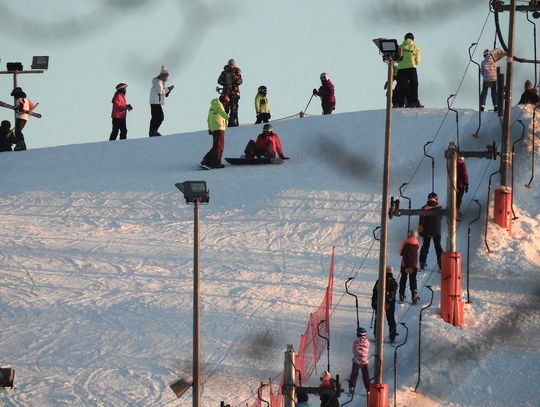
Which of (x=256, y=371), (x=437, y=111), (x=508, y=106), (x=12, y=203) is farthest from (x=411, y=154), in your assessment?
(x=256, y=371)

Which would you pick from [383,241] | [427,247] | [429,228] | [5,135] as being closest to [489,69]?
[427,247]

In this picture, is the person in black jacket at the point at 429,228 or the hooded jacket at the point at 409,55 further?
the hooded jacket at the point at 409,55

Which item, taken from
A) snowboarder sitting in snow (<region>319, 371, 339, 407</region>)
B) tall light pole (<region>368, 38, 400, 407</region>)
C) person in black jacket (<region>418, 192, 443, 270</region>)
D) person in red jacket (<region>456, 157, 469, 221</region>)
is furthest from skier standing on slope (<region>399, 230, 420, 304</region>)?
snowboarder sitting in snow (<region>319, 371, 339, 407</region>)

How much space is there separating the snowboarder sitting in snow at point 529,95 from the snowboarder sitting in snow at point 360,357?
1377 cm

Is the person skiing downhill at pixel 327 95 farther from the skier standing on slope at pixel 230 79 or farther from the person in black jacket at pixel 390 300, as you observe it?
the person in black jacket at pixel 390 300

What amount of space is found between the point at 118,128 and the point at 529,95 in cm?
1065

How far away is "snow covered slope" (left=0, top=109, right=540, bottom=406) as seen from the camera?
101ft

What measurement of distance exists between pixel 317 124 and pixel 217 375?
15452 mm

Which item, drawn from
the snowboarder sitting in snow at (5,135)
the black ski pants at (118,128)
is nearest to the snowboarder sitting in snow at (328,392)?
the black ski pants at (118,128)

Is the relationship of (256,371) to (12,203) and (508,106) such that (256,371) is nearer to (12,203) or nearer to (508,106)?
(508,106)

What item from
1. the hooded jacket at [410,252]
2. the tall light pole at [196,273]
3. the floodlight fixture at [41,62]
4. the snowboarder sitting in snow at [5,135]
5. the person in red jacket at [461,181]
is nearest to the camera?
the tall light pole at [196,273]

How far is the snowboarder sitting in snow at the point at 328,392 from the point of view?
27.3 meters

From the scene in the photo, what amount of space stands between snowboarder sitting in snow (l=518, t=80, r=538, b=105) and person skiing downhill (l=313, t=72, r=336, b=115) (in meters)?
6.47

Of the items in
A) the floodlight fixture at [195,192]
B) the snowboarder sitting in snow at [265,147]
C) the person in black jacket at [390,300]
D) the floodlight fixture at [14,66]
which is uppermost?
the floodlight fixture at [14,66]
